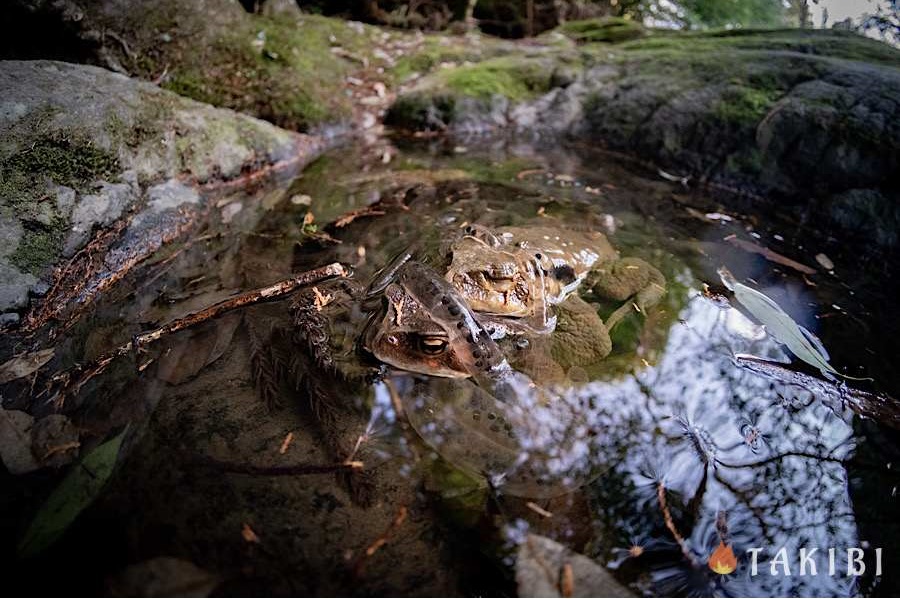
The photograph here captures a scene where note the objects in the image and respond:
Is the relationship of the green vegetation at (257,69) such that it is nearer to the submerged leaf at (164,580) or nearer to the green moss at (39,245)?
the green moss at (39,245)

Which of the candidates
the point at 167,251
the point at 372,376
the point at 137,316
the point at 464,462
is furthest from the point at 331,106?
the point at 464,462

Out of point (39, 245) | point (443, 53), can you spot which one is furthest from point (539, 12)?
point (39, 245)

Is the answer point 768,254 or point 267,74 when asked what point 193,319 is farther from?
point 267,74

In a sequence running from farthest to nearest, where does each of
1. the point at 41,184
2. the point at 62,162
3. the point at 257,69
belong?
the point at 257,69, the point at 62,162, the point at 41,184

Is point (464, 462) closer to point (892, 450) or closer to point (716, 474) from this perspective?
point (716, 474)

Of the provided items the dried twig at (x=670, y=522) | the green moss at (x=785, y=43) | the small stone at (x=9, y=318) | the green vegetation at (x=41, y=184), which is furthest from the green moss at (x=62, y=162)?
the green moss at (x=785, y=43)

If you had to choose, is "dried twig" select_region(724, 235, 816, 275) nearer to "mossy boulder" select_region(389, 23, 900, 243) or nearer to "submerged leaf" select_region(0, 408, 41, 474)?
"mossy boulder" select_region(389, 23, 900, 243)

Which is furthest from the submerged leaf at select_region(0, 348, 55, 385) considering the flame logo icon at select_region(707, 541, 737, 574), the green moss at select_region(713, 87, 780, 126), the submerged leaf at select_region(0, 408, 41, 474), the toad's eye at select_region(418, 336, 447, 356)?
the green moss at select_region(713, 87, 780, 126)
